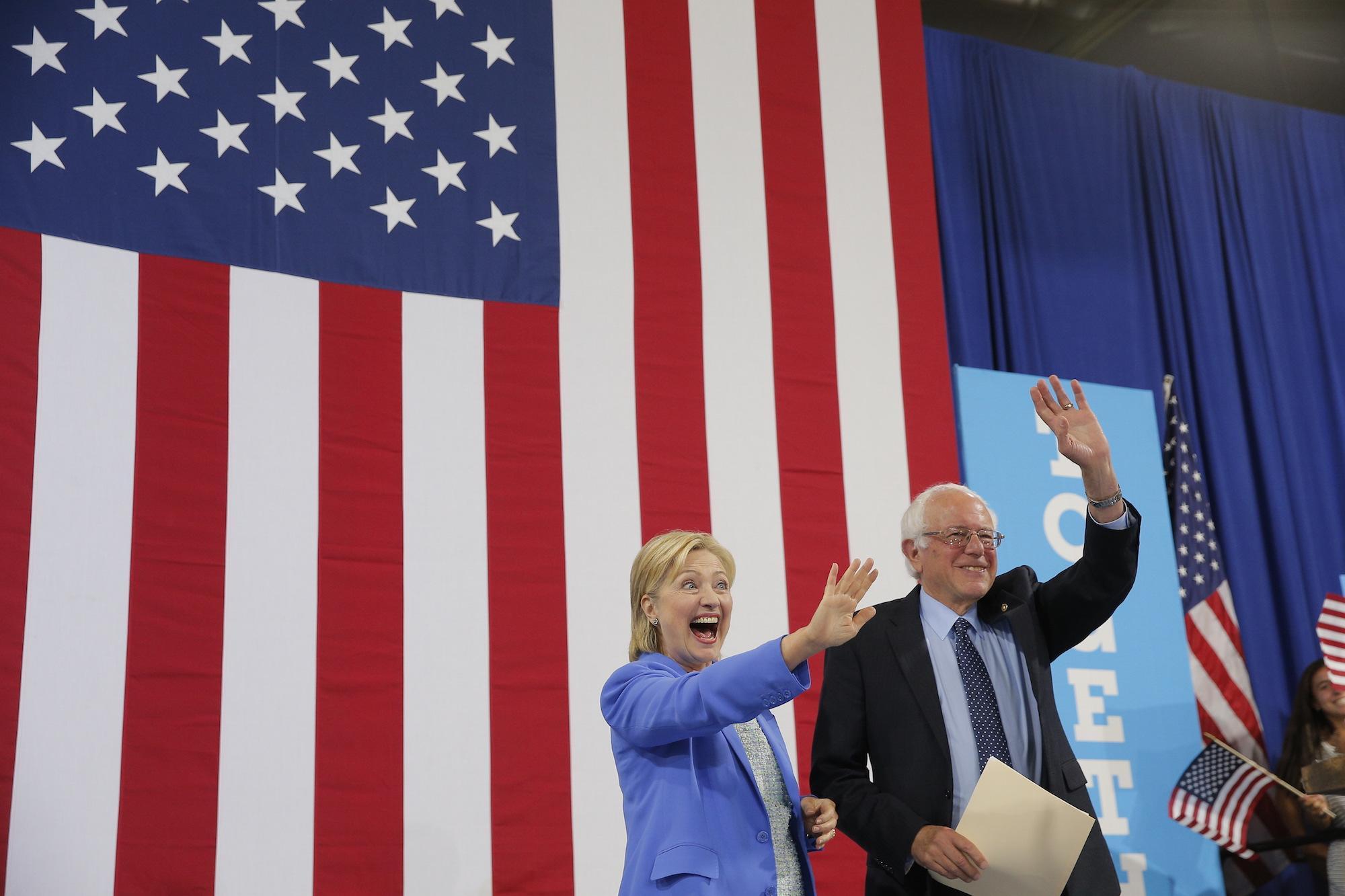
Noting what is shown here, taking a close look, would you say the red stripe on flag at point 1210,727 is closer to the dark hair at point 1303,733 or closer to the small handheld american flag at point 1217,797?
the dark hair at point 1303,733

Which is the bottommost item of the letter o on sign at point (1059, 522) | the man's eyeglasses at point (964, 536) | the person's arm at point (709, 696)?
the person's arm at point (709, 696)

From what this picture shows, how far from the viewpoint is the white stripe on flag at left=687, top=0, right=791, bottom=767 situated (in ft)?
14.2

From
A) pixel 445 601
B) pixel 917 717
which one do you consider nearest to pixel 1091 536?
pixel 917 717

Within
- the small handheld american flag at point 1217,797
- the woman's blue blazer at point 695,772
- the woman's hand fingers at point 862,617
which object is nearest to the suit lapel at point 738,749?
the woman's blue blazer at point 695,772

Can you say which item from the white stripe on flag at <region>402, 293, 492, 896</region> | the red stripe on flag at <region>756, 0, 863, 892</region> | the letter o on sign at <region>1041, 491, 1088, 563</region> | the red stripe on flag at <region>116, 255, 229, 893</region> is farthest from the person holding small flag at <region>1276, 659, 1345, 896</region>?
the red stripe on flag at <region>116, 255, 229, 893</region>

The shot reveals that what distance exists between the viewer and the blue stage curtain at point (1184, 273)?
18.4 ft

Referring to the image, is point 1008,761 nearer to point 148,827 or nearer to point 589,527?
point 589,527

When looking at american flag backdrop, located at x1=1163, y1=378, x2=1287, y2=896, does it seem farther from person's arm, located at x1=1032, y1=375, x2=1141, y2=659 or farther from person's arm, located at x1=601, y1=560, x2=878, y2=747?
person's arm, located at x1=601, y1=560, x2=878, y2=747

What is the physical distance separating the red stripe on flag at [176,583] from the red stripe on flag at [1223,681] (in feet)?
12.4

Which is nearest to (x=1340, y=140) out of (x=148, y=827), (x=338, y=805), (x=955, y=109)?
(x=955, y=109)

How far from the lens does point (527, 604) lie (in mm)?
3992

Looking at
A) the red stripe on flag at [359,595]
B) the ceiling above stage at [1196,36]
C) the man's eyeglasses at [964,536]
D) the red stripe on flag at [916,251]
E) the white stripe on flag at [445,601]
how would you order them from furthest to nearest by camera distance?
the ceiling above stage at [1196,36] → the red stripe on flag at [916,251] → the white stripe on flag at [445,601] → the red stripe on flag at [359,595] → the man's eyeglasses at [964,536]

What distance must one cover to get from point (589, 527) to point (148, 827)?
1.54 metres

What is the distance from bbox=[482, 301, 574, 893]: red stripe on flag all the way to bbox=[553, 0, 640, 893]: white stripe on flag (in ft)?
0.14
